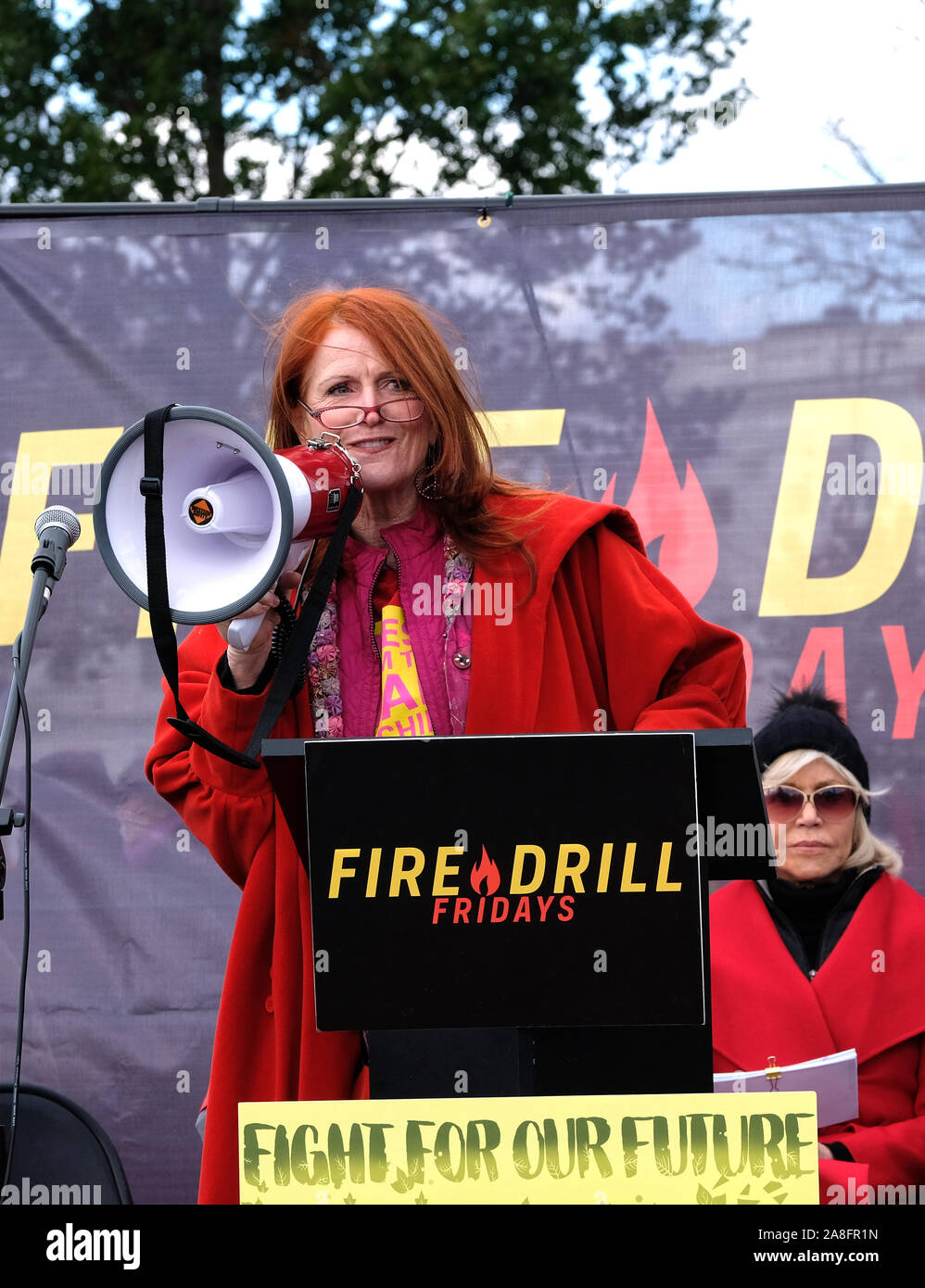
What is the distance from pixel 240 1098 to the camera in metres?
1.96


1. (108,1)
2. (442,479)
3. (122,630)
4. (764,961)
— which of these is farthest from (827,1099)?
(108,1)

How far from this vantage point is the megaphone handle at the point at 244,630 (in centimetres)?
178

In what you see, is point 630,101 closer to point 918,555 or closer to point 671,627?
point 918,555

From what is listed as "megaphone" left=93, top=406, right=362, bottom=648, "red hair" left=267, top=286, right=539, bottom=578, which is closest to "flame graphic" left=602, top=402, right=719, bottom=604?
"red hair" left=267, top=286, right=539, bottom=578

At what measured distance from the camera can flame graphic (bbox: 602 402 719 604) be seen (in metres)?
3.53

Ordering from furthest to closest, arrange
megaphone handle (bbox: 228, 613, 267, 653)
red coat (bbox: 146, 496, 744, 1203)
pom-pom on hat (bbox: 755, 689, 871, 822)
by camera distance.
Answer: pom-pom on hat (bbox: 755, 689, 871, 822)
red coat (bbox: 146, 496, 744, 1203)
megaphone handle (bbox: 228, 613, 267, 653)

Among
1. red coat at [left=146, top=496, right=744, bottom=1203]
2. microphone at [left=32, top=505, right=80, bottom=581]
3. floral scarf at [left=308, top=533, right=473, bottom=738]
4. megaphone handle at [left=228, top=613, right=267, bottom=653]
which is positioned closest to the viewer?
megaphone handle at [left=228, top=613, right=267, bottom=653]

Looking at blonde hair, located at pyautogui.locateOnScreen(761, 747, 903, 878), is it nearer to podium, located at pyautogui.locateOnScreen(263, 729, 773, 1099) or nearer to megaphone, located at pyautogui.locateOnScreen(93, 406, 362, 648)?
megaphone, located at pyautogui.locateOnScreen(93, 406, 362, 648)

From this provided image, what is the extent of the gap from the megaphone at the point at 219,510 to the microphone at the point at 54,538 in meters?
0.40

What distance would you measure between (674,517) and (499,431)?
1.66 ft

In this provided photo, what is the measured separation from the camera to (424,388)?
2.11 meters

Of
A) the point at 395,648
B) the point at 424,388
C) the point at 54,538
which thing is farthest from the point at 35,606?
the point at 424,388

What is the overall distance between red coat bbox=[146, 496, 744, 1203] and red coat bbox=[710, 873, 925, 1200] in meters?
1.27

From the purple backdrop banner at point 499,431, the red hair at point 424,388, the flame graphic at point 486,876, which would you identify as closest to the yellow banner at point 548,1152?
the flame graphic at point 486,876
